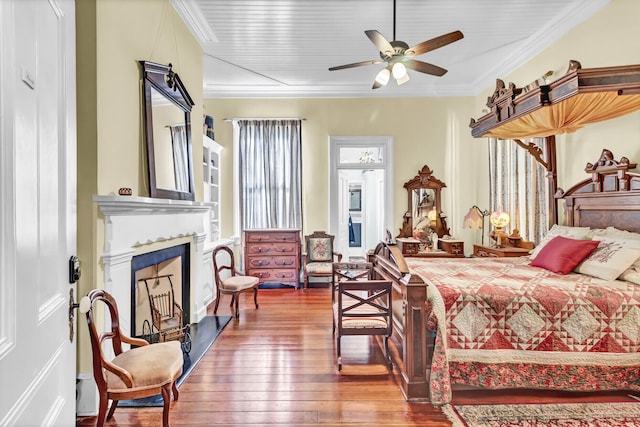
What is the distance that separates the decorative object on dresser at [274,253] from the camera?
5820 millimetres

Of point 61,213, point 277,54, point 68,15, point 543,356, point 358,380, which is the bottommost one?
point 358,380

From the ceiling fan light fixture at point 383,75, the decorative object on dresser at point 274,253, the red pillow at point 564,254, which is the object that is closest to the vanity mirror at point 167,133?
the ceiling fan light fixture at point 383,75

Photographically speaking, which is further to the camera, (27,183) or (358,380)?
(358,380)

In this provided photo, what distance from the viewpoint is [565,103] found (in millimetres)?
2785

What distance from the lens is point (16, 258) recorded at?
79 centimetres

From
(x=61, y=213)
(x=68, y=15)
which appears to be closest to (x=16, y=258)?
(x=61, y=213)

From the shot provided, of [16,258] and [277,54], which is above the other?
[277,54]

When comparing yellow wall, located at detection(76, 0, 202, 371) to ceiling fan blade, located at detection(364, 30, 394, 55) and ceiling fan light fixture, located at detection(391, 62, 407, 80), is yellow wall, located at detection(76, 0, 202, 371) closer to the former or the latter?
ceiling fan blade, located at detection(364, 30, 394, 55)

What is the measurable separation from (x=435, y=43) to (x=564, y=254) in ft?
7.15

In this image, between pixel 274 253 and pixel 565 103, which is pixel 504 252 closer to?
pixel 565 103

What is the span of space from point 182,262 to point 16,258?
3.25 metres

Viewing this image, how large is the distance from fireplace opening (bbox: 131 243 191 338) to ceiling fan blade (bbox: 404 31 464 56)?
2.92 meters

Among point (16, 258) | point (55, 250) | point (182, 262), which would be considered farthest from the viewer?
point (182, 262)

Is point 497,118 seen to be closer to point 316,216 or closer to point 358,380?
point 358,380
